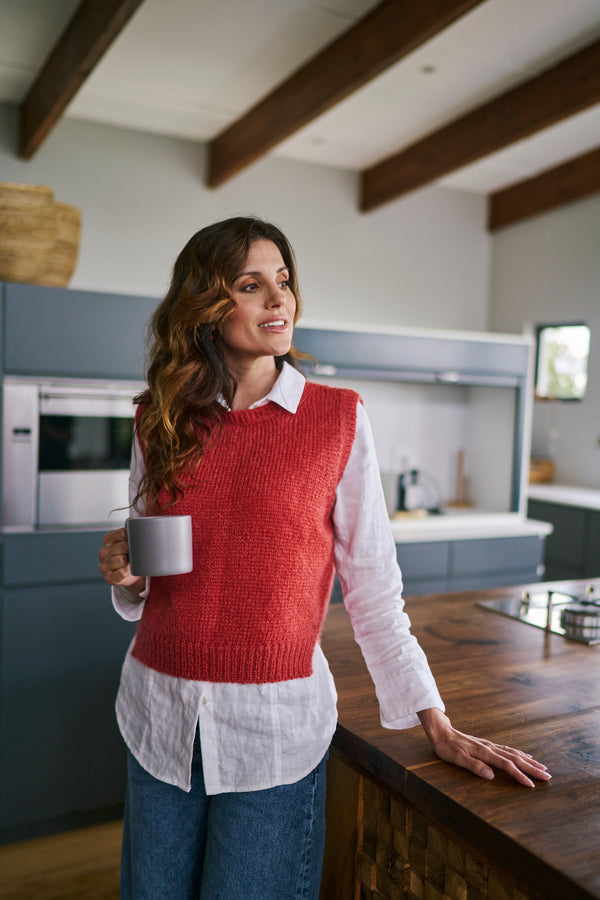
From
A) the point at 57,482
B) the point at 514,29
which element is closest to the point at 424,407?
the point at 514,29

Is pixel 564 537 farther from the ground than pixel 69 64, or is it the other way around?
pixel 69 64

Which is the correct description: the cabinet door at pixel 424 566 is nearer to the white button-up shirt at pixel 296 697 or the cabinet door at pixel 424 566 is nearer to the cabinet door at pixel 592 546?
the cabinet door at pixel 592 546

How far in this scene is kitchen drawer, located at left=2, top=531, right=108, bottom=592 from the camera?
8.60 feet

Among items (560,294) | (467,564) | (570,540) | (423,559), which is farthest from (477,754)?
(560,294)

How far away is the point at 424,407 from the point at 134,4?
2666 mm

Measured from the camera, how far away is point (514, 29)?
284 centimetres

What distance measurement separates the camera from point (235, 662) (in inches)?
43.3

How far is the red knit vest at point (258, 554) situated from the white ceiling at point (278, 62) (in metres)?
2.00

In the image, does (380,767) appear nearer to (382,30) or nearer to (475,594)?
(475,594)

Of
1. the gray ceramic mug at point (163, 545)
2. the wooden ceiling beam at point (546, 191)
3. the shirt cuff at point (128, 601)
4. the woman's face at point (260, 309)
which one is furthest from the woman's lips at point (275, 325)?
the wooden ceiling beam at point (546, 191)

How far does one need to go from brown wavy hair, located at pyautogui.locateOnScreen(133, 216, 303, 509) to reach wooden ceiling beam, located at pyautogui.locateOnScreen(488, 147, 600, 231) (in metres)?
3.56

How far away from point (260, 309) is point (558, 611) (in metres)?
1.21

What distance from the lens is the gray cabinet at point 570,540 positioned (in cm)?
389

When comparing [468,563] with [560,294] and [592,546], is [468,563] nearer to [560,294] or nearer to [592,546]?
[592,546]
